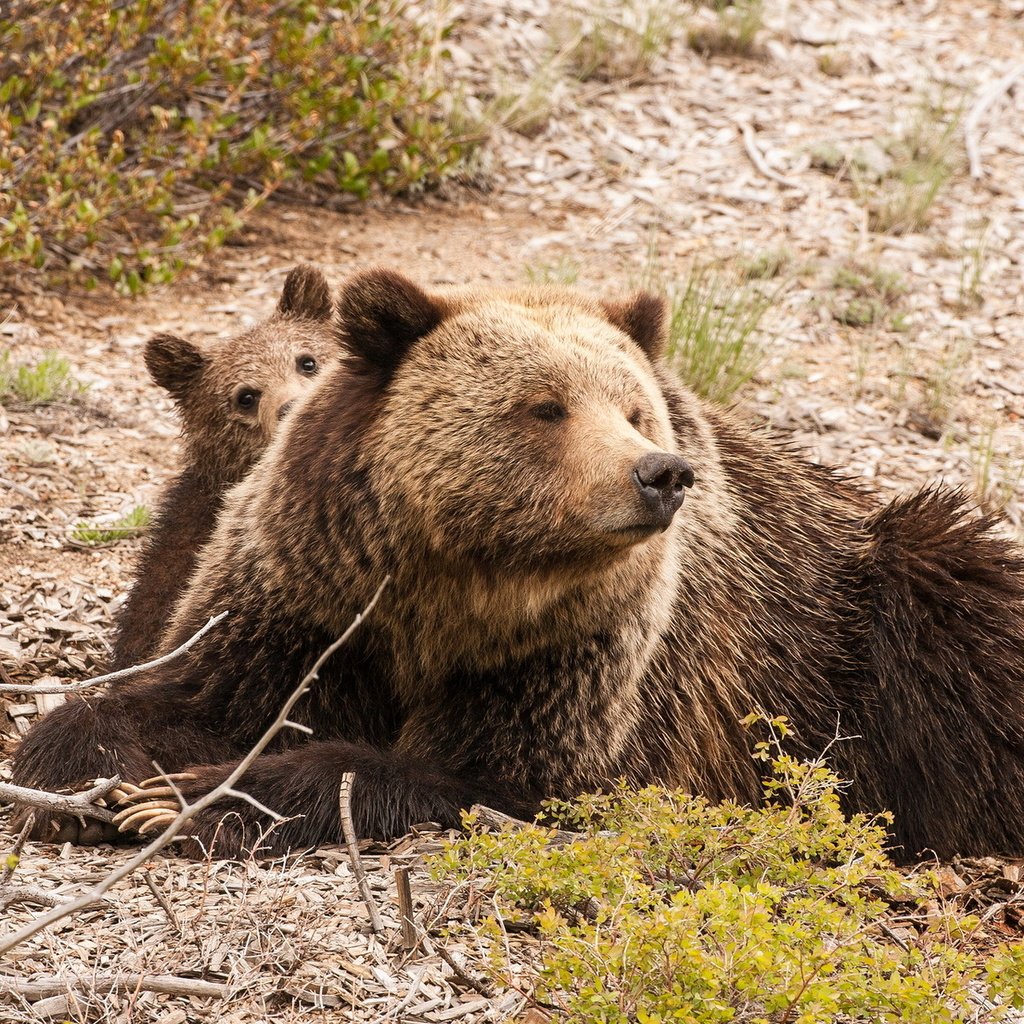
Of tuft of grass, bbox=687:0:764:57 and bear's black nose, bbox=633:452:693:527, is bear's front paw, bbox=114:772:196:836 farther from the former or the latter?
tuft of grass, bbox=687:0:764:57

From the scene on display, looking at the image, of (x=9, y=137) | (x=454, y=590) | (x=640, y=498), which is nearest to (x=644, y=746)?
(x=454, y=590)

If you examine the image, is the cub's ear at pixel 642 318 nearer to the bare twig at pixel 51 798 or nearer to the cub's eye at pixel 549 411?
the cub's eye at pixel 549 411

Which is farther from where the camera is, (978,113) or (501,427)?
(978,113)

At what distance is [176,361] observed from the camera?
5770mm

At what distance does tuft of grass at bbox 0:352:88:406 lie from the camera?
6520 mm

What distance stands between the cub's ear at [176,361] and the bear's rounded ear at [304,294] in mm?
409

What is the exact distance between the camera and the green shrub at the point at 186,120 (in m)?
7.29

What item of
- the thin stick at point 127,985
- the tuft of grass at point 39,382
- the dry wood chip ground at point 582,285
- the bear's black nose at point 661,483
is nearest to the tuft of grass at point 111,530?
the dry wood chip ground at point 582,285

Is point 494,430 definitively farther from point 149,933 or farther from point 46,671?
point 46,671

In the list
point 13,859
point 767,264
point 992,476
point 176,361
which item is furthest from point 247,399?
point 767,264

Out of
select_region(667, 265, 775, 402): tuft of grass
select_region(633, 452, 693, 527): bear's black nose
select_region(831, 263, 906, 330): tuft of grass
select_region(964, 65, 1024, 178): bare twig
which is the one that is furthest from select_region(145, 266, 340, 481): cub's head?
select_region(964, 65, 1024, 178): bare twig

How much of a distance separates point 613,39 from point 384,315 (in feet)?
23.4

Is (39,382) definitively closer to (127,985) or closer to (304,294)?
(304,294)

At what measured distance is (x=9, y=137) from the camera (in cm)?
723
